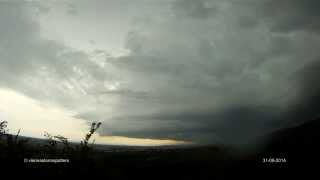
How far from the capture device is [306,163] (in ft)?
97.0

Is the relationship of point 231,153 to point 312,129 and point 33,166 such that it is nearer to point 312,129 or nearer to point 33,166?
point 33,166

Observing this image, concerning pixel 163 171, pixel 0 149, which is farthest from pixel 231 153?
pixel 0 149

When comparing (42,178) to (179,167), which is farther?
(179,167)

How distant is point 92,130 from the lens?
17328 millimetres

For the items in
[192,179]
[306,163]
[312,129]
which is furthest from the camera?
[312,129]

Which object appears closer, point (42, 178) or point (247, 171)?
point (42, 178)

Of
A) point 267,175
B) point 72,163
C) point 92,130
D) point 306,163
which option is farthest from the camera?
point 306,163

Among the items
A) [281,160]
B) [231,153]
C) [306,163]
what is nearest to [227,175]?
[281,160]

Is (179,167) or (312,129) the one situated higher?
(312,129)

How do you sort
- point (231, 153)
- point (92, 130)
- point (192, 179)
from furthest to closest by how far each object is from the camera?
1. point (231, 153)
2. point (192, 179)
3. point (92, 130)

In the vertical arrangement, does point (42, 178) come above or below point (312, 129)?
below

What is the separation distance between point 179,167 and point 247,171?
4188 mm

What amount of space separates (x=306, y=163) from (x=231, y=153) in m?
7.90

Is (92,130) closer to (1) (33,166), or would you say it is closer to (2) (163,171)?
(1) (33,166)
